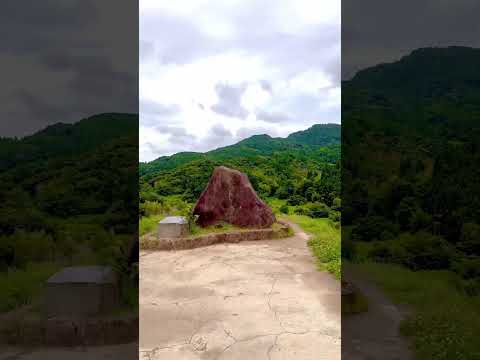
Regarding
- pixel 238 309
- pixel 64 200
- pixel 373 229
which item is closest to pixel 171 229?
pixel 238 309

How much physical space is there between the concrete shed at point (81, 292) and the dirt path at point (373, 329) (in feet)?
5.67

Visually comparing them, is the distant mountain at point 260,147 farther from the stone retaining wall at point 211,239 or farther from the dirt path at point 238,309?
the dirt path at point 238,309

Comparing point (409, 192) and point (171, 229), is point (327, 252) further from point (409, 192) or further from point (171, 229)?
point (409, 192)

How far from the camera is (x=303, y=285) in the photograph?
5.41 meters

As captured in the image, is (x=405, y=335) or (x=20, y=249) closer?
(x=405, y=335)

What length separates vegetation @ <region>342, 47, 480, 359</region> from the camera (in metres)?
2.33

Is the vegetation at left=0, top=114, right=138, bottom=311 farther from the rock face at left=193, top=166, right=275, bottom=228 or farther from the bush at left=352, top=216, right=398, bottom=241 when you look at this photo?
the rock face at left=193, top=166, right=275, bottom=228

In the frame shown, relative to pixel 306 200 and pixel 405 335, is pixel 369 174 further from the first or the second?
pixel 306 200

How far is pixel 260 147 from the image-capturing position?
2414 cm

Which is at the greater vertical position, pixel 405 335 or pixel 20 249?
pixel 20 249

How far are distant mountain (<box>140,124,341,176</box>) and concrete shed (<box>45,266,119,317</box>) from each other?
1720cm

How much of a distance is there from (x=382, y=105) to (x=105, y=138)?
187 cm

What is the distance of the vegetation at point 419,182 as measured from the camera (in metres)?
2.33

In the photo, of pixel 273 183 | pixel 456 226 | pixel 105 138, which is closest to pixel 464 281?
pixel 456 226
